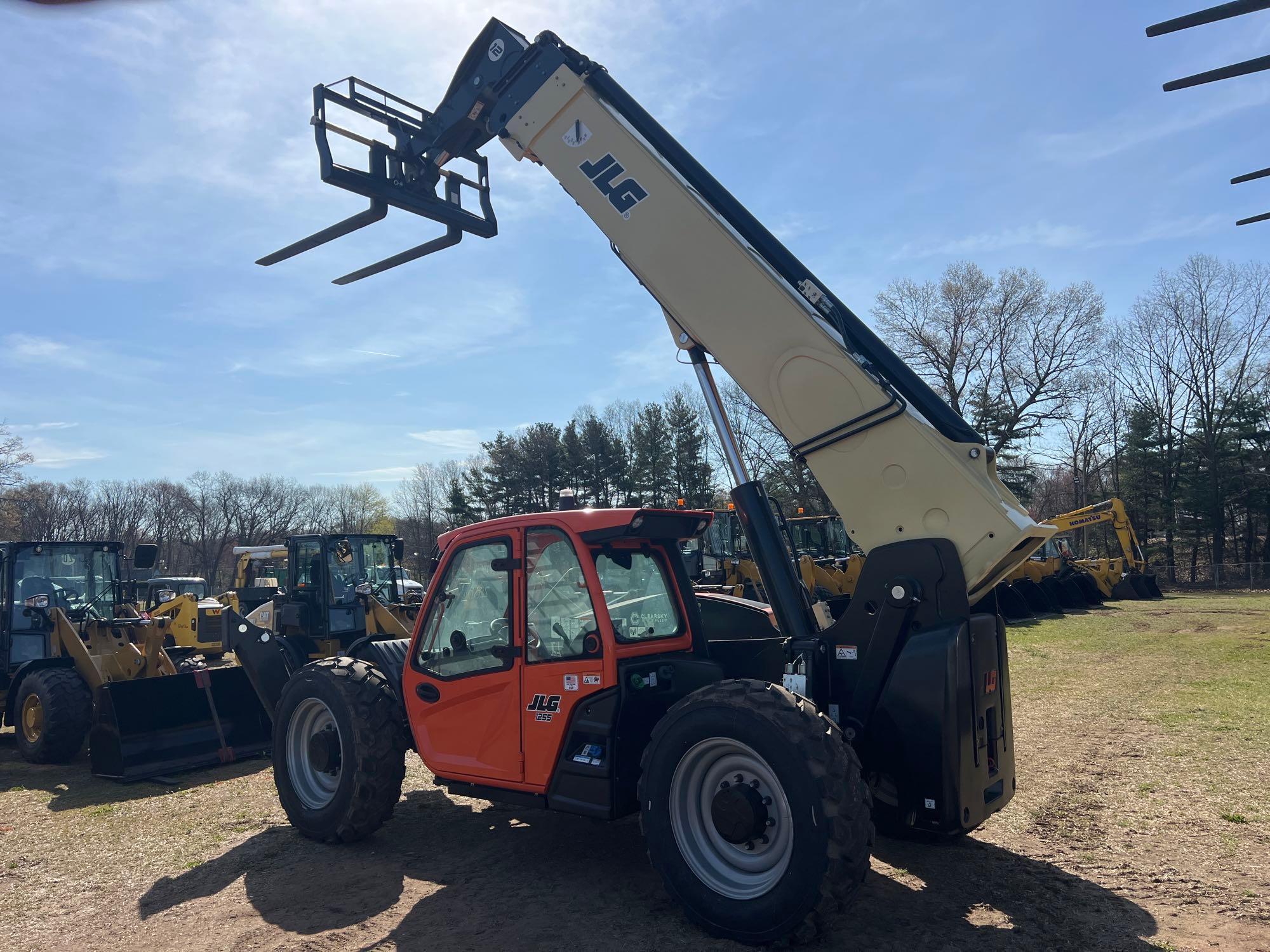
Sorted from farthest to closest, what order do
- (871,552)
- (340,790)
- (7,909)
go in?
(340,790), (7,909), (871,552)

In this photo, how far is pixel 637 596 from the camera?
4.86m

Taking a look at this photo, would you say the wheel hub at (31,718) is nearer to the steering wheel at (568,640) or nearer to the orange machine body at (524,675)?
the orange machine body at (524,675)

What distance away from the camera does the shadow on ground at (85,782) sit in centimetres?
688

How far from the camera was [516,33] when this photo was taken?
18.1ft

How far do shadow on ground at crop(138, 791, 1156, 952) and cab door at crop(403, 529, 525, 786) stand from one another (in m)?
0.60

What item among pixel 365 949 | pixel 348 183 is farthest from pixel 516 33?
pixel 365 949

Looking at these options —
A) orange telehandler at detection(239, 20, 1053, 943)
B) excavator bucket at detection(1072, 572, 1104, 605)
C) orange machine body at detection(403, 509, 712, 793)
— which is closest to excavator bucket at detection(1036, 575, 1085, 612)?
excavator bucket at detection(1072, 572, 1104, 605)

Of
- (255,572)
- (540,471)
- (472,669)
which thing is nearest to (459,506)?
(540,471)

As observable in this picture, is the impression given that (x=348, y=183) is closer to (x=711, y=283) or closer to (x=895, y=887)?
(x=711, y=283)

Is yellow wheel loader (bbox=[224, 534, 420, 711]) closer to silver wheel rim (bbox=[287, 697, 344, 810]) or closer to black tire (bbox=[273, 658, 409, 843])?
silver wheel rim (bbox=[287, 697, 344, 810])

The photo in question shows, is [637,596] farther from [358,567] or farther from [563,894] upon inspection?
[358,567]

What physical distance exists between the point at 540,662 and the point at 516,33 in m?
3.99

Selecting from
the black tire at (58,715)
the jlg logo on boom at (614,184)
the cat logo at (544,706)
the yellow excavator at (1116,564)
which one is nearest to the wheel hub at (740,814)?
the cat logo at (544,706)

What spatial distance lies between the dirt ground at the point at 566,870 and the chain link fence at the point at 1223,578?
3016cm
